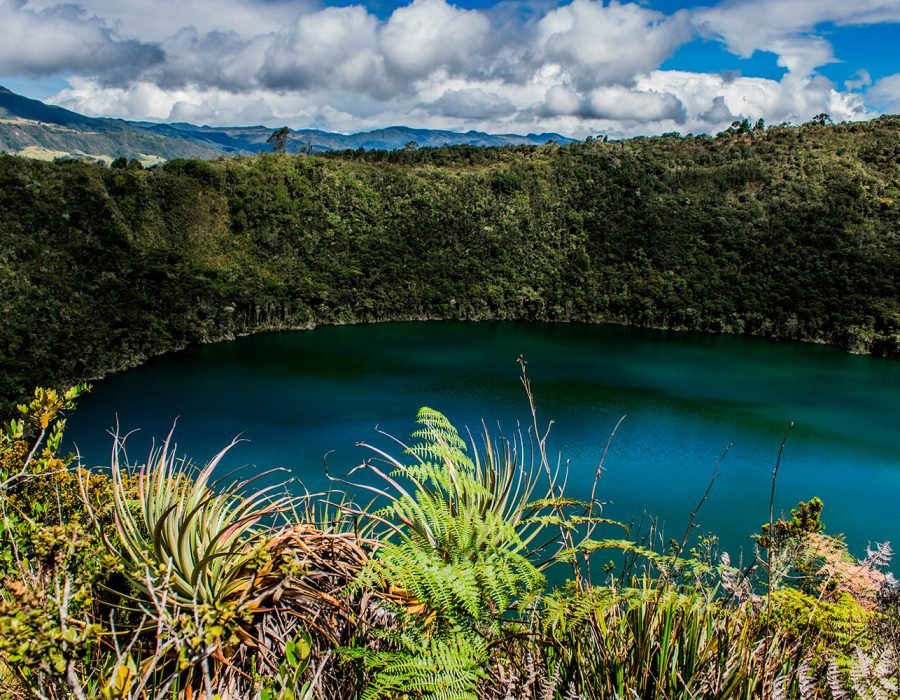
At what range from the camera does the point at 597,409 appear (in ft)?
92.2

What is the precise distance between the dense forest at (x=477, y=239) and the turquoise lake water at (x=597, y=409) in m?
3.48

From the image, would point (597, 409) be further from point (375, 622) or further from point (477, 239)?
point (477, 239)

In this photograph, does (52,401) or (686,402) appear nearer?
(52,401)

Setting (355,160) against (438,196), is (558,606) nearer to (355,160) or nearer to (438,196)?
(438,196)

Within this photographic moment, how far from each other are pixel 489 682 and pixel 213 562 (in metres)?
1.18

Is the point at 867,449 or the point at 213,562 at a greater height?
the point at 213,562

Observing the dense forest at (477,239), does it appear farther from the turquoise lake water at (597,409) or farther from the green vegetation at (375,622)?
the green vegetation at (375,622)

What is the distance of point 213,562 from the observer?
2568 millimetres

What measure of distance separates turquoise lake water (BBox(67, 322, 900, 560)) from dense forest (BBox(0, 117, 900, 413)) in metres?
3.48

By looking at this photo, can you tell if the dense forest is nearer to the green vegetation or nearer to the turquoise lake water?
the turquoise lake water

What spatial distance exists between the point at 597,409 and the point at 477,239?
29917 mm

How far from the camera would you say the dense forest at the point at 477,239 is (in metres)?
37.3

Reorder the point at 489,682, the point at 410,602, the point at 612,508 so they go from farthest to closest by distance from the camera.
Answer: the point at 612,508
the point at 410,602
the point at 489,682

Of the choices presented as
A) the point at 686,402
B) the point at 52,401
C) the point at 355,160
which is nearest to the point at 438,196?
the point at 355,160
